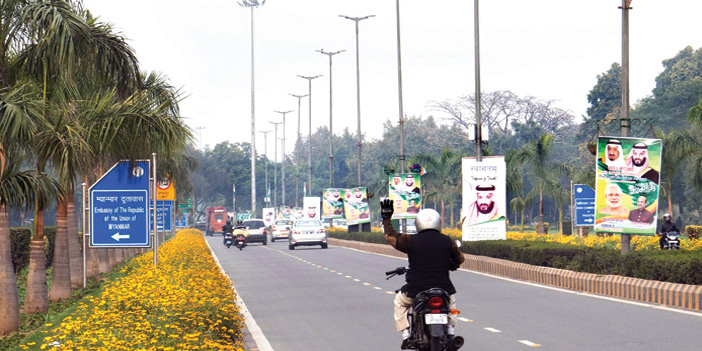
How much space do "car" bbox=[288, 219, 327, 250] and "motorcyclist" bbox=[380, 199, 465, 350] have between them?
1819 inches

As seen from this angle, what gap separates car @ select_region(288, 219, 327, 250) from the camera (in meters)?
56.9

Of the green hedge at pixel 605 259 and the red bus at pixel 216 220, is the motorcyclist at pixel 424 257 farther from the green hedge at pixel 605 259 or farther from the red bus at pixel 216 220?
the red bus at pixel 216 220

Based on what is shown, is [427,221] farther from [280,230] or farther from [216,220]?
[216,220]

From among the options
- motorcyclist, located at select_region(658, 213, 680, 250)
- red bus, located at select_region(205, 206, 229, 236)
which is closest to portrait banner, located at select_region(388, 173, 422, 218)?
motorcyclist, located at select_region(658, 213, 680, 250)

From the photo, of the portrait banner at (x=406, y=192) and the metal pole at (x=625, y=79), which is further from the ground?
the metal pole at (x=625, y=79)

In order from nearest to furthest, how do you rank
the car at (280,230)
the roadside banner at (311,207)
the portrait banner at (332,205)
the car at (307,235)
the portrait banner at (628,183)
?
the portrait banner at (628,183) → the car at (307,235) → the portrait banner at (332,205) → the car at (280,230) → the roadside banner at (311,207)

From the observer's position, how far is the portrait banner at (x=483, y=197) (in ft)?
104

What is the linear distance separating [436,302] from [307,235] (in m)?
47.1

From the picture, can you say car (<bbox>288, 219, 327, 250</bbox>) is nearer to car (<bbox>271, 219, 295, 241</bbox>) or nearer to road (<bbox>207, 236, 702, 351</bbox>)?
car (<bbox>271, 219, 295, 241</bbox>)

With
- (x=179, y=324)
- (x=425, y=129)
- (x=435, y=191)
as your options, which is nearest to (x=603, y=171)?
(x=179, y=324)

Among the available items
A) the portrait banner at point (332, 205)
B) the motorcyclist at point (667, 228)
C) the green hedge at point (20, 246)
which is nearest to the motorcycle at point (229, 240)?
the portrait banner at point (332, 205)

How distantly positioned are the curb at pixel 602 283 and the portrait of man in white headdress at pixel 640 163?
240 cm

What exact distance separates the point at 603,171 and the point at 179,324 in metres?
14.0

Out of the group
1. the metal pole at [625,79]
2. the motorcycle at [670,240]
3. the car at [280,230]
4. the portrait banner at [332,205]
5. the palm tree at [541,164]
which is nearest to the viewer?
the metal pole at [625,79]
